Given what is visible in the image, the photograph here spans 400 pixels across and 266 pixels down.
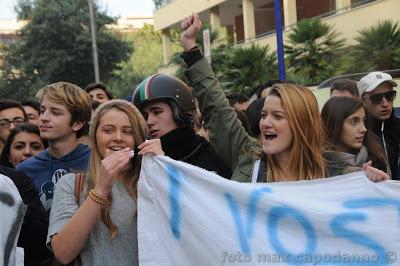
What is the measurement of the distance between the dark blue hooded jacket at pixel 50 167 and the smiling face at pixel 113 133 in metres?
0.74

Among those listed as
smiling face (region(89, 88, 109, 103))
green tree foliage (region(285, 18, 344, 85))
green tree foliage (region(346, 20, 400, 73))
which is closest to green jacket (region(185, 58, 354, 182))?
smiling face (region(89, 88, 109, 103))

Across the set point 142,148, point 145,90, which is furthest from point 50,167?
point 142,148

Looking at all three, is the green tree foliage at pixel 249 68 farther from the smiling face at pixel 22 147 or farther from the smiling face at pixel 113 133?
the smiling face at pixel 113 133

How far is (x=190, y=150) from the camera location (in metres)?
3.08

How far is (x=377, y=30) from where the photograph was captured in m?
14.9

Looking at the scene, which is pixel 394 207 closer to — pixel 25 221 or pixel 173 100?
pixel 173 100

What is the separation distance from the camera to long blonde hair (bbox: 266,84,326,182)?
2627 millimetres

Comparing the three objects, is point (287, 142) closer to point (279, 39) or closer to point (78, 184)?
point (78, 184)

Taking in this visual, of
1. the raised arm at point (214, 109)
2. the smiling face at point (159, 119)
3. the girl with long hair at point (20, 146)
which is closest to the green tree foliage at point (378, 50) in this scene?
the girl with long hair at point (20, 146)

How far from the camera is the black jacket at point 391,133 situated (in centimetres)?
405

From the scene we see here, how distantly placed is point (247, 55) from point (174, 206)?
1624 centimetres

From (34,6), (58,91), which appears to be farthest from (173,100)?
(34,6)

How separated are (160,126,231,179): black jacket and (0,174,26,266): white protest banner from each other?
34.2 inches

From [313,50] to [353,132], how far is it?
14.4 meters
